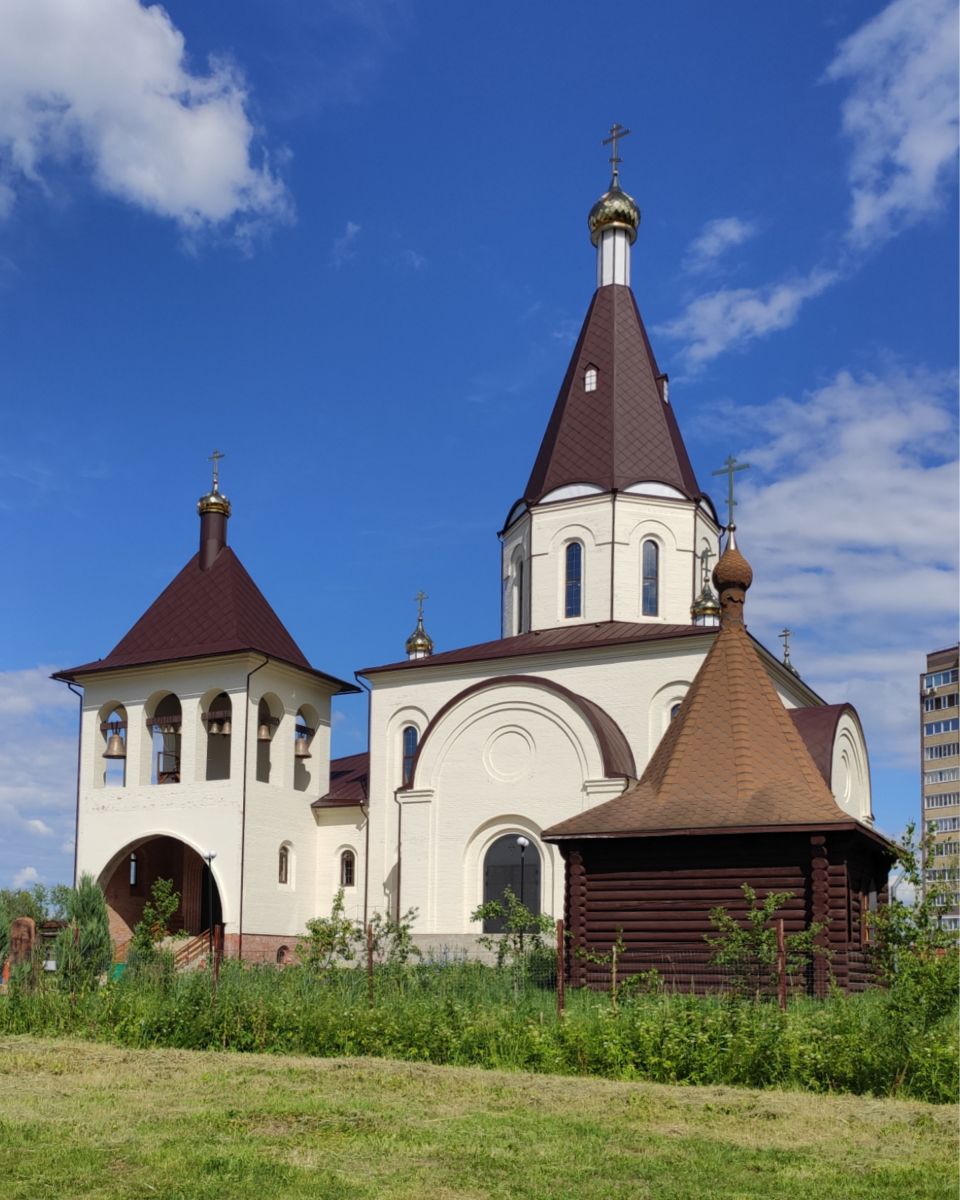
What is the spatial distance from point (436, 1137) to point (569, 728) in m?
14.6

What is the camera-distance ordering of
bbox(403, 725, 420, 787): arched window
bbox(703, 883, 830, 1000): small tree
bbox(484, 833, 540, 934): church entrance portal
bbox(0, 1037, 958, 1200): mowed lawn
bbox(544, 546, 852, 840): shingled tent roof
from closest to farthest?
bbox(0, 1037, 958, 1200): mowed lawn < bbox(703, 883, 830, 1000): small tree < bbox(544, 546, 852, 840): shingled tent roof < bbox(484, 833, 540, 934): church entrance portal < bbox(403, 725, 420, 787): arched window

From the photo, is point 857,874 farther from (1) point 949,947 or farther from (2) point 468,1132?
(2) point 468,1132

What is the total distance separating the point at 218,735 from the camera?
2644cm

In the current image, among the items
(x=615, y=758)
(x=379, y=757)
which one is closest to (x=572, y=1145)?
(x=615, y=758)

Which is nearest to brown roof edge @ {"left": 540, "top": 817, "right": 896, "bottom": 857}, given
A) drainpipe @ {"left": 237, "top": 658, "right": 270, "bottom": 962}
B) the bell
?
drainpipe @ {"left": 237, "top": 658, "right": 270, "bottom": 962}

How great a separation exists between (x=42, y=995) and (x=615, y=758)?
424 inches

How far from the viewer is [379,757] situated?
24859mm

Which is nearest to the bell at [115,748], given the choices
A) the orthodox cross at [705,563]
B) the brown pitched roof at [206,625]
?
the brown pitched roof at [206,625]

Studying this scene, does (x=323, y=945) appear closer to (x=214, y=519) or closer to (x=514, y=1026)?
(x=514, y=1026)

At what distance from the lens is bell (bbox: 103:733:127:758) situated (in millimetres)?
26203

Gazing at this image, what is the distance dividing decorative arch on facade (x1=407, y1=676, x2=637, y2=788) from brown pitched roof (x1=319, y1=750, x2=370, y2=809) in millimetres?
3085

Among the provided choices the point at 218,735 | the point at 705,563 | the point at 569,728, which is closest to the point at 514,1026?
the point at 569,728

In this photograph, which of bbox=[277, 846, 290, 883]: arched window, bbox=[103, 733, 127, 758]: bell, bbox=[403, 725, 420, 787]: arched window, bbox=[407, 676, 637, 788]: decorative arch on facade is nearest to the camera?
bbox=[407, 676, 637, 788]: decorative arch on facade

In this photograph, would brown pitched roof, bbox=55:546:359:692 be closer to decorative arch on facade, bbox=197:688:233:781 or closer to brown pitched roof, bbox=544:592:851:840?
decorative arch on facade, bbox=197:688:233:781
